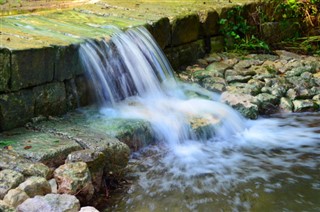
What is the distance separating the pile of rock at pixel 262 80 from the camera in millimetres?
5680

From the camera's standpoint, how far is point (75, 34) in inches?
188

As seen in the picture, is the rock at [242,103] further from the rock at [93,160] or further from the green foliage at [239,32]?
the rock at [93,160]

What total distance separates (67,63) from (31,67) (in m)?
0.49

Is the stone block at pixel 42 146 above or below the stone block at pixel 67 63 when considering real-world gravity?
below

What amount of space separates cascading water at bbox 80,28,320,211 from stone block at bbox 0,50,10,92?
0.94 m

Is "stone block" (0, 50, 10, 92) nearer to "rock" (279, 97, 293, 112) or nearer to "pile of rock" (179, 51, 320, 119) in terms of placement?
"pile of rock" (179, 51, 320, 119)

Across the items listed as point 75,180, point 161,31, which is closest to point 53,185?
point 75,180

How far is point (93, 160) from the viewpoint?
3375mm

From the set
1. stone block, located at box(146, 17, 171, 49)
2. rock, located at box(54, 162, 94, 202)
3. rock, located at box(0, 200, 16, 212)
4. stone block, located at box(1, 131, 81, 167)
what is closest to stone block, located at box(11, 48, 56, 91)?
stone block, located at box(1, 131, 81, 167)

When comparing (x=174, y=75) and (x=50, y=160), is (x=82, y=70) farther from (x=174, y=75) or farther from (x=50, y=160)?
(x=174, y=75)

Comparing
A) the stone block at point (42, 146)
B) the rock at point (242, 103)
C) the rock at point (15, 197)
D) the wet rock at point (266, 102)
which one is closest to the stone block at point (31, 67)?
the stone block at point (42, 146)

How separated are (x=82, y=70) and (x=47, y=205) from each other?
6.67ft

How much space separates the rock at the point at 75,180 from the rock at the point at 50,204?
9.2 inches

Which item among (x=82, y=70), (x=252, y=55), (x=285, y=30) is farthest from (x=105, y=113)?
(x=285, y=30)
